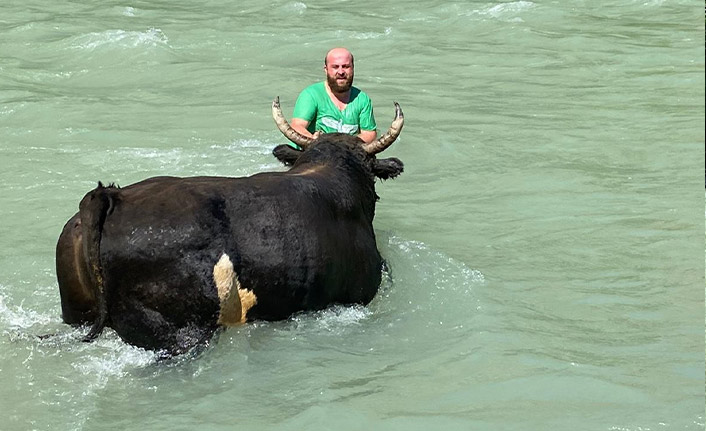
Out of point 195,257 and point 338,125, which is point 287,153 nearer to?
point 338,125

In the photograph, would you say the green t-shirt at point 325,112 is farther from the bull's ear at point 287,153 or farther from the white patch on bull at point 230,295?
the white patch on bull at point 230,295

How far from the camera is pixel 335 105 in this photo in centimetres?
839

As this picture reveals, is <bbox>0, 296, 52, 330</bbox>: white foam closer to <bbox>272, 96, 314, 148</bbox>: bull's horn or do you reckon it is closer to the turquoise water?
the turquoise water

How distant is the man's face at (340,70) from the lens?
824 cm

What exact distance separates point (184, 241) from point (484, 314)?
2.11 metres

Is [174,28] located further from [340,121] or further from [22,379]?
[22,379]

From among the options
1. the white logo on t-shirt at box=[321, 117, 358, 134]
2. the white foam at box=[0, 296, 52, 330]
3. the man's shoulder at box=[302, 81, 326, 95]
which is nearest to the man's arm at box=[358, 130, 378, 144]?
the white logo on t-shirt at box=[321, 117, 358, 134]

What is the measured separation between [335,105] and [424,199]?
4.13 feet

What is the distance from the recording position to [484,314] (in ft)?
21.6

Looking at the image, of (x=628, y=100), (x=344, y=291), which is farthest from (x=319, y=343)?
(x=628, y=100)

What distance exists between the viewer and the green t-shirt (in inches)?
327

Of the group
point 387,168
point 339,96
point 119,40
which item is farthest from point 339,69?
point 119,40

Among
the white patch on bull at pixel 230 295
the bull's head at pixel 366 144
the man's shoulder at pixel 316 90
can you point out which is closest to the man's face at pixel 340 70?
the man's shoulder at pixel 316 90

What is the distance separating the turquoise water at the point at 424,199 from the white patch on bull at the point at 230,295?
0.13 m
